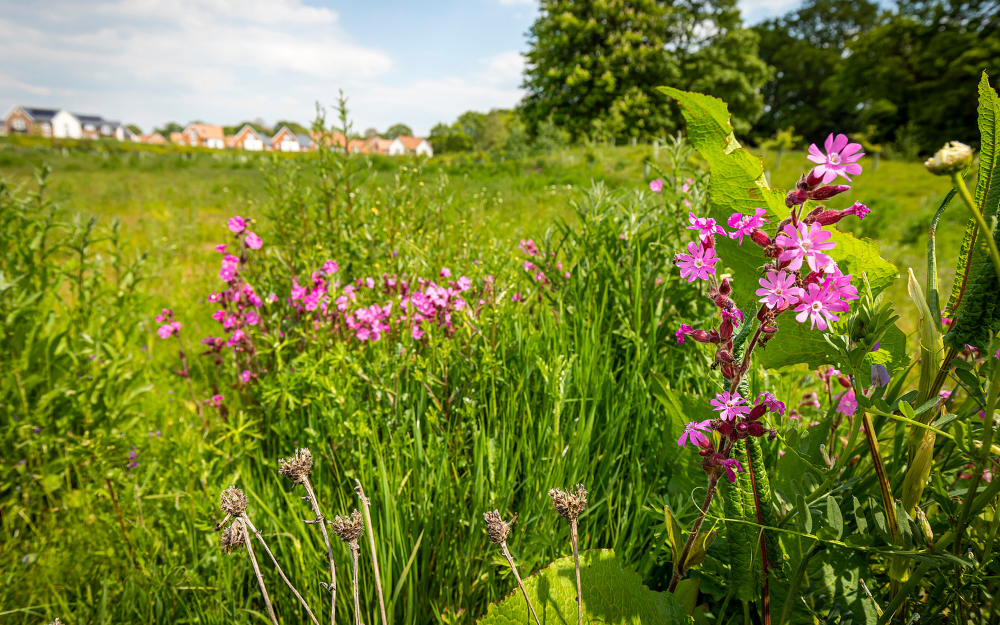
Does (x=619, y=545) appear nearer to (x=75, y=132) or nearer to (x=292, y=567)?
(x=292, y=567)

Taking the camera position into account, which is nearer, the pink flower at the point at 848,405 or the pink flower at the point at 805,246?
the pink flower at the point at 805,246

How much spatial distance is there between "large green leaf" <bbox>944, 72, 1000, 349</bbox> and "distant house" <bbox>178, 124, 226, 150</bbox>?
10322 centimetres

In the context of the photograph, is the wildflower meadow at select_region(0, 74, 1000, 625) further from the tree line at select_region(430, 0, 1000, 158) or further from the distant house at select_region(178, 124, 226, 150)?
the distant house at select_region(178, 124, 226, 150)

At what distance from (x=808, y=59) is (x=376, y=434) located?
49.2 metres

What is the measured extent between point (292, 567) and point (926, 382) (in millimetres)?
1666

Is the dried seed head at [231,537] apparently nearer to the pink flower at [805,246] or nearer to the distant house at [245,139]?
the pink flower at [805,246]

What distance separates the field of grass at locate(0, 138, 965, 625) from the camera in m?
1.33

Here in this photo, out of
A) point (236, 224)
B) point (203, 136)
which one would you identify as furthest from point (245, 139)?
point (236, 224)

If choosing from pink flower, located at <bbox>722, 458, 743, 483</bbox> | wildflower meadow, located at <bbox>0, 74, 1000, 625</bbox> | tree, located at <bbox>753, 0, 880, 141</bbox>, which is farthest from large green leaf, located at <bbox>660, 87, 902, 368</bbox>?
tree, located at <bbox>753, 0, 880, 141</bbox>

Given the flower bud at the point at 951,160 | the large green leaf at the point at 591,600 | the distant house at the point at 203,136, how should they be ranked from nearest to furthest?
1. the flower bud at the point at 951,160
2. the large green leaf at the point at 591,600
3. the distant house at the point at 203,136

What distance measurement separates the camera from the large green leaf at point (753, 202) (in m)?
0.87

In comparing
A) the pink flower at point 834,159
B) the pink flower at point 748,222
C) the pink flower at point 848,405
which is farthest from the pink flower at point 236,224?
the pink flower at point 848,405

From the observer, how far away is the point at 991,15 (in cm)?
2567

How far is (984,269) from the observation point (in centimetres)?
77
